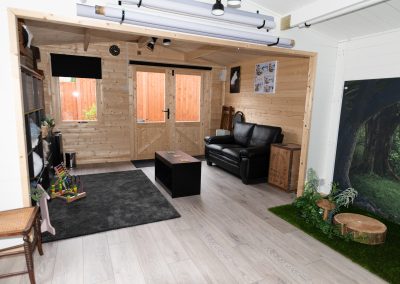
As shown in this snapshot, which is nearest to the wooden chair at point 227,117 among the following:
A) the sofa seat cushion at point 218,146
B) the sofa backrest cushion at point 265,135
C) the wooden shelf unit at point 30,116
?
the sofa seat cushion at point 218,146

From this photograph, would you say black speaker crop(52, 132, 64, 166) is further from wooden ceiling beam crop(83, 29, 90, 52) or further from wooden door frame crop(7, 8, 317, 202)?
wooden door frame crop(7, 8, 317, 202)

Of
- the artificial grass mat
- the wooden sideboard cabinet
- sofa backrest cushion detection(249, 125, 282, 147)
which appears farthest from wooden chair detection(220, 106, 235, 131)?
the artificial grass mat

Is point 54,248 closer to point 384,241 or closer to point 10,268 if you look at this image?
point 10,268

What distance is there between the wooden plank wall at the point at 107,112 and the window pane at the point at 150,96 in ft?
0.93

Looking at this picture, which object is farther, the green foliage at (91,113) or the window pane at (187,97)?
the window pane at (187,97)

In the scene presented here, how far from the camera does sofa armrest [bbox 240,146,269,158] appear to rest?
4234 mm

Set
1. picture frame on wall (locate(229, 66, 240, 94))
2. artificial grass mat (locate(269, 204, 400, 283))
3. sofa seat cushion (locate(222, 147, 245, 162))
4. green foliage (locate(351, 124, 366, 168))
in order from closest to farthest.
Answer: artificial grass mat (locate(269, 204, 400, 283))
green foliage (locate(351, 124, 366, 168))
sofa seat cushion (locate(222, 147, 245, 162))
picture frame on wall (locate(229, 66, 240, 94))

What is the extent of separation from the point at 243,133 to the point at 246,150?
44.4 inches

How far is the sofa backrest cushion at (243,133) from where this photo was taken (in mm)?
5215

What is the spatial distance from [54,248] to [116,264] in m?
0.71

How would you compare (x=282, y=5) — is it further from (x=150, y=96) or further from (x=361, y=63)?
(x=150, y=96)

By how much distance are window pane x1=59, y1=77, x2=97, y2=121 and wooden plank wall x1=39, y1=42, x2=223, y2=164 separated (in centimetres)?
13

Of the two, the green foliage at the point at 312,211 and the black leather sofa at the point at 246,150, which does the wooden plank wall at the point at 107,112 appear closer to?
the black leather sofa at the point at 246,150

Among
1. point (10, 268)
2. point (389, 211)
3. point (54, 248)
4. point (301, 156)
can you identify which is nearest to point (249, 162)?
point (301, 156)
